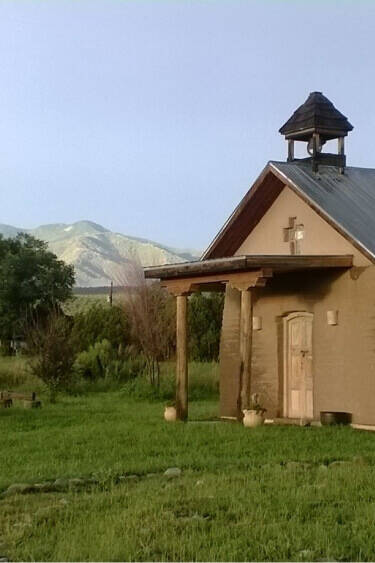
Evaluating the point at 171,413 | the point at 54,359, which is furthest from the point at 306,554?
the point at 54,359

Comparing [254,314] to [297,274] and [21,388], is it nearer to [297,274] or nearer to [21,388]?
[297,274]

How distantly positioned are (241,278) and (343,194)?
9.62 ft

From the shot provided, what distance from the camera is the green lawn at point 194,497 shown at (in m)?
7.58

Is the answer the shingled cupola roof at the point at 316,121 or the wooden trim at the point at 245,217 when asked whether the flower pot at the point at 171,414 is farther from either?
the shingled cupola roof at the point at 316,121

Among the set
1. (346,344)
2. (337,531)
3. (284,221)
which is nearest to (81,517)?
(337,531)

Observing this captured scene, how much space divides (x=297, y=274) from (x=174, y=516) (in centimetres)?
1069

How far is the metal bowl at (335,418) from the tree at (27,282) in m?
30.4

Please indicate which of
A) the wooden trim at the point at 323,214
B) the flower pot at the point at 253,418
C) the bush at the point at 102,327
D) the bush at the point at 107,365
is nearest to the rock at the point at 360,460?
the flower pot at the point at 253,418

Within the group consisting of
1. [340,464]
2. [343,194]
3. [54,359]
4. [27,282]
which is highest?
[27,282]

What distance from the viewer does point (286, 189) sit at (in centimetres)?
1939

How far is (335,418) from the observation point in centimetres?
1722

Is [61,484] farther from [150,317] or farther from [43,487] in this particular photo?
[150,317]

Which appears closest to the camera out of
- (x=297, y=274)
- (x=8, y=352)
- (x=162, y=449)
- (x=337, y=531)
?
(x=337, y=531)

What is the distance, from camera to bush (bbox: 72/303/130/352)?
1417 inches
